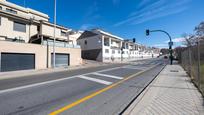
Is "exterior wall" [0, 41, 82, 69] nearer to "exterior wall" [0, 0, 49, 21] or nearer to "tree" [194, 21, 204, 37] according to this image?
"exterior wall" [0, 0, 49, 21]

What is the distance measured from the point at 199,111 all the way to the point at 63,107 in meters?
4.02

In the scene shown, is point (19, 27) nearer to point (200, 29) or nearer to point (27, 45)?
point (27, 45)

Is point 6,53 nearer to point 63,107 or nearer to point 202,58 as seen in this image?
point 63,107

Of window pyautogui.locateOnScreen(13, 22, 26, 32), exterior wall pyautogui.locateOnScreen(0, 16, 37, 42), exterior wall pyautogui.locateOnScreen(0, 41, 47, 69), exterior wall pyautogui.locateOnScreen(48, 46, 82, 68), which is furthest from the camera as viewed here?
exterior wall pyautogui.locateOnScreen(48, 46, 82, 68)

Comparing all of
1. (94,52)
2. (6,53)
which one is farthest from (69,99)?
(94,52)

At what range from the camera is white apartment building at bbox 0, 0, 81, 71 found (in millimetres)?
16294

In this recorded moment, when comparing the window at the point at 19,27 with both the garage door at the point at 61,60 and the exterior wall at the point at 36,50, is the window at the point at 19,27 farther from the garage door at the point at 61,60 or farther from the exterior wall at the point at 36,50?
the garage door at the point at 61,60

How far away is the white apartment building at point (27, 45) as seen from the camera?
16294mm

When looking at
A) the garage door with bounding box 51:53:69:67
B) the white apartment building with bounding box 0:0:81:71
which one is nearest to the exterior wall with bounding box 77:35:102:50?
the white apartment building with bounding box 0:0:81:71

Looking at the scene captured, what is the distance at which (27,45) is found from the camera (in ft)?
59.4

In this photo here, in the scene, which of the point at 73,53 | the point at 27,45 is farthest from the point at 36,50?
the point at 73,53

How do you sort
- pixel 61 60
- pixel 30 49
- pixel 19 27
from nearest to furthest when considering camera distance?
pixel 30 49, pixel 19 27, pixel 61 60

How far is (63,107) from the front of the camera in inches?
186

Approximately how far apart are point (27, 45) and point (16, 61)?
2402 millimetres
